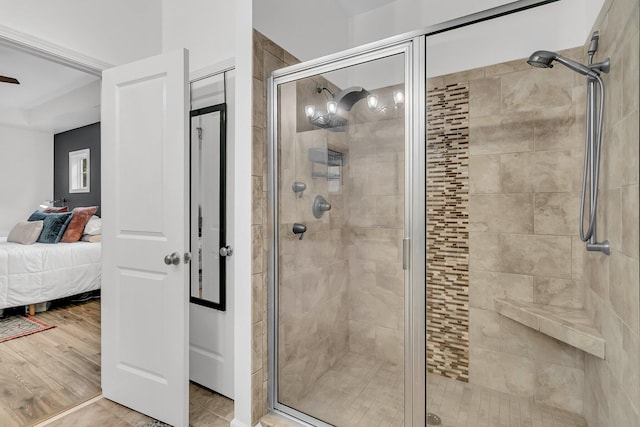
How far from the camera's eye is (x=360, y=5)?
8.06 feet

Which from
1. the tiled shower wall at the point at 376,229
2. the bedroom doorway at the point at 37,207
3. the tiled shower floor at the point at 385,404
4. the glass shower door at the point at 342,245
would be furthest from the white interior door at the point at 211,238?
the tiled shower wall at the point at 376,229

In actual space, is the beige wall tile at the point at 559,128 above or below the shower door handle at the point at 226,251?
above

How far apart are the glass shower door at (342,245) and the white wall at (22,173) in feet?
20.8

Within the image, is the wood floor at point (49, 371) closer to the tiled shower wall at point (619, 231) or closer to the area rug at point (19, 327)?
the area rug at point (19, 327)

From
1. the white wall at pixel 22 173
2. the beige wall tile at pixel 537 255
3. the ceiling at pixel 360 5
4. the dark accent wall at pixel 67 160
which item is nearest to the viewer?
the beige wall tile at pixel 537 255

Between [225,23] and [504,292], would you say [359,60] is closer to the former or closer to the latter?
[225,23]

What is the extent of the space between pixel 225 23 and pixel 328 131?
104 centimetres

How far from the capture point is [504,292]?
6.53ft

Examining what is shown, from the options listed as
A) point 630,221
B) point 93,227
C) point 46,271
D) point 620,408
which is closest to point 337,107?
point 630,221

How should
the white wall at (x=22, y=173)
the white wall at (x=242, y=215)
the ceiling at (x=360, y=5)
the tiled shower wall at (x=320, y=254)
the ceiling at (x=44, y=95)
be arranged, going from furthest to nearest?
the white wall at (x=22, y=173) < the ceiling at (x=44, y=95) < the ceiling at (x=360, y=5) < the white wall at (x=242, y=215) < the tiled shower wall at (x=320, y=254)

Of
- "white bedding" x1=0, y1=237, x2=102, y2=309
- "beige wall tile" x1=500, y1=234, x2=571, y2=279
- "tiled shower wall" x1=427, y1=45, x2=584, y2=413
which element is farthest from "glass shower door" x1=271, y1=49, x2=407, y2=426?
"white bedding" x1=0, y1=237, x2=102, y2=309

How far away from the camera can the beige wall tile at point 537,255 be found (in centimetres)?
182

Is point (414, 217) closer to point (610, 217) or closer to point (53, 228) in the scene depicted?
point (610, 217)

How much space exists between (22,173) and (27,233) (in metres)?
2.60
